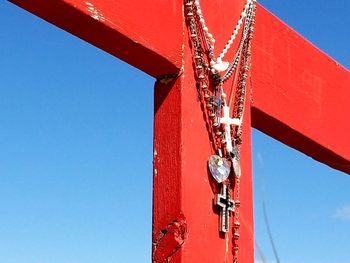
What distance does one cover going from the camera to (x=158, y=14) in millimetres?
2088

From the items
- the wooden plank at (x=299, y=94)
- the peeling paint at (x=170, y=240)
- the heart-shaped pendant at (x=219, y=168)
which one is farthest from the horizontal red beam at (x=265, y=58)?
the peeling paint at (x=170, y=240)

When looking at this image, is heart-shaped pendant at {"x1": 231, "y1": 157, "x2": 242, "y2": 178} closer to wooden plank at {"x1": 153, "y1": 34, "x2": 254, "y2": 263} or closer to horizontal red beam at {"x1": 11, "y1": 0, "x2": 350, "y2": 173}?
wooden plank at {"x1": 153, "y1": 34, "x2": 254, "y2": 263}

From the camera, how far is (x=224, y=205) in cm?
212

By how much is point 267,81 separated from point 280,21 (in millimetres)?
266

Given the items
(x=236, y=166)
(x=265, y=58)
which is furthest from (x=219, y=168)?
(x=265, y=58)

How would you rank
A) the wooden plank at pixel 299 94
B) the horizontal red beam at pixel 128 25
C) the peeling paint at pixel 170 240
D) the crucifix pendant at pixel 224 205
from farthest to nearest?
the wooden plank at pixel 299 94 → the crucifix pendant at pixel 224 205 → the peeling paint at pixel 170 240 → the horizontal red beam at pixel 128 25

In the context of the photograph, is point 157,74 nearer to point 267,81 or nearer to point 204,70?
point 204,70

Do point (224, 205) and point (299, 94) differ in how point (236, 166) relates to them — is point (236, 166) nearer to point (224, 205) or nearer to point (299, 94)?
point (224, 205)

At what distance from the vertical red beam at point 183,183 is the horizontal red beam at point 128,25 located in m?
0.06

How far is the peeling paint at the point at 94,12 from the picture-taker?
6.13 ft

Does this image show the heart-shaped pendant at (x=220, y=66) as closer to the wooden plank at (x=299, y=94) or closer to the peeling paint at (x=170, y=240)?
the wooden plank at (x=299, y=94)

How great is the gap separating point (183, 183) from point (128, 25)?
41 centimetres

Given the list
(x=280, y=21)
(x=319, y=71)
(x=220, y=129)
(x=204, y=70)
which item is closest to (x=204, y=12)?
(x=204, y=70)

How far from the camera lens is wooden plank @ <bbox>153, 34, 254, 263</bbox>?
77.6 inches
